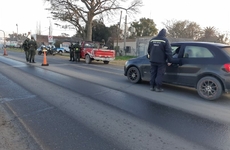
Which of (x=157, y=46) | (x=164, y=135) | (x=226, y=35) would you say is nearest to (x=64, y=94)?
(x=157, y=46)

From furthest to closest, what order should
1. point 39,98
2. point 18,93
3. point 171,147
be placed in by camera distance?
point 18,93 → point 39,98 → point 171,147

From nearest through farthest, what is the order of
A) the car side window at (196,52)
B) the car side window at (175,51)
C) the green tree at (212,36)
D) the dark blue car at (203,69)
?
the dark blue car at (203,69) → the car side window at (196,52) → the car side window at (175,51) → the green tree at (212,36)

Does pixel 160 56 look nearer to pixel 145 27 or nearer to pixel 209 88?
pixel 209 88

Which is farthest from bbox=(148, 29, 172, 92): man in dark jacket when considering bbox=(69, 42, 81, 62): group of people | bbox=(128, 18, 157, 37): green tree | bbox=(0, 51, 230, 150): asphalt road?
bbox=(128, 18, 157, 37): green tree

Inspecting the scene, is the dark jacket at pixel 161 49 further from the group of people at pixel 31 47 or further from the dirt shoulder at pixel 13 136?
the group of people at pixel 31 47

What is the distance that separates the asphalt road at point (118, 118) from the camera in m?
3.31

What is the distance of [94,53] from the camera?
16688 mm

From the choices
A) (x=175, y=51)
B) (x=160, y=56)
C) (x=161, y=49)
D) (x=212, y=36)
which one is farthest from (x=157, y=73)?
(x=212, y=36)

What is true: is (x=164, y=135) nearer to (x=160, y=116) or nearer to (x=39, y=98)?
(x=160, y=116)

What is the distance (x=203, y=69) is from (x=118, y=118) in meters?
3.17

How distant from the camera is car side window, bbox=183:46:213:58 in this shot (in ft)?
20.0

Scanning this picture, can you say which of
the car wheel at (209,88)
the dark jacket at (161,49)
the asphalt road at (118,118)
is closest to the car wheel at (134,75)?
the asphalt road at (118,118)

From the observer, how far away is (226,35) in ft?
121

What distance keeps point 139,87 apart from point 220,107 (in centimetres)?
282
